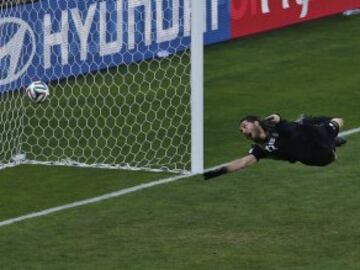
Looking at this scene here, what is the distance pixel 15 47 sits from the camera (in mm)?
18422

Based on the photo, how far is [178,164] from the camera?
16.8 metres

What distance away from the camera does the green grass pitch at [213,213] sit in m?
13.3

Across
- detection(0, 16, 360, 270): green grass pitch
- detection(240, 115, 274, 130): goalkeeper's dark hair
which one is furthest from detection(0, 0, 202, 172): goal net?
detection(240, 115, 274, 130): goalkeeper's dark hair

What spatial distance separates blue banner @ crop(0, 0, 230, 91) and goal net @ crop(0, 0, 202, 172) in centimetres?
1

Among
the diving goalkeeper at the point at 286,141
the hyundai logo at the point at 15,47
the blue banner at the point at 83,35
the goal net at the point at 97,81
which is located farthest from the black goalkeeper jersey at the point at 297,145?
the hyundai logo at the point at 15,47

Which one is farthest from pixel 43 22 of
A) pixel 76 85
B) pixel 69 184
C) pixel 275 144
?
pixel 275 144

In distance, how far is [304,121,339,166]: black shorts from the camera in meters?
14.3

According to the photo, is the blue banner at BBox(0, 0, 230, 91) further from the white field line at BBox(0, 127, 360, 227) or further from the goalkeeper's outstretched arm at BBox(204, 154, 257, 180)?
the goalkeeper's outstretched arm at BBox(204, 154, 257, 180)

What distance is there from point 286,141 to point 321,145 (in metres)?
0.43

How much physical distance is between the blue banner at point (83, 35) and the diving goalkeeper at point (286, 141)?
3.88 m

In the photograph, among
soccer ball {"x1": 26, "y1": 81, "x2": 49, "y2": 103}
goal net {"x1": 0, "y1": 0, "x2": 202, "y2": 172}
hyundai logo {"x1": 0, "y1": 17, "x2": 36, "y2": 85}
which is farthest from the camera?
hyundai logo {"x1": 0, "y1": 17, "x2": 36, "y2": 85}

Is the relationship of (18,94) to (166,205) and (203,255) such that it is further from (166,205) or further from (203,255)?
(203,255)

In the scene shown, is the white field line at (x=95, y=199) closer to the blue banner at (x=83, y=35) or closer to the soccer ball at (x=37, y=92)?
the soccer ball at (x=37, y=92)

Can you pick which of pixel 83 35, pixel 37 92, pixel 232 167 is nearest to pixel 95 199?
pixel 37 92
